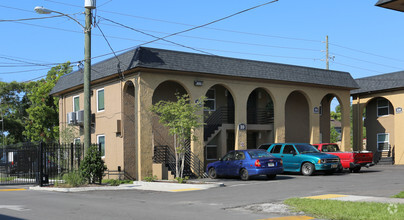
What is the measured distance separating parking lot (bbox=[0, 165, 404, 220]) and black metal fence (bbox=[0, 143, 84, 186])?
4097 mm

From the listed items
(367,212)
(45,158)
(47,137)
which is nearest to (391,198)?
(367,212)

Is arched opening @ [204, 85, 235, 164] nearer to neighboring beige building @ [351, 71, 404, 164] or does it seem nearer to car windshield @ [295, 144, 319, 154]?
car windshield @ [295, 144, 319, 154]

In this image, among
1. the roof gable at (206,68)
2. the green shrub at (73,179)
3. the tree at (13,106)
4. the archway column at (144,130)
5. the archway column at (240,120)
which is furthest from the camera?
the tree at (13,106)

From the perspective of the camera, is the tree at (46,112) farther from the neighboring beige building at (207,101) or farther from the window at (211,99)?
the window at (211,99)

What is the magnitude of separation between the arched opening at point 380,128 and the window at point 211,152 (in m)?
13.2

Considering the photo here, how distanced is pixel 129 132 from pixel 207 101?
5476mm

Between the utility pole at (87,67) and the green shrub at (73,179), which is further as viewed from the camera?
the utility pole at (87,67)

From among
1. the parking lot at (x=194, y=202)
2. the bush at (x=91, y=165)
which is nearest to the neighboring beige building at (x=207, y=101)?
the bush at (x=91, y=165)

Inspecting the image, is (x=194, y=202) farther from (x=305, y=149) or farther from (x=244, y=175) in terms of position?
(x=305, y=149)

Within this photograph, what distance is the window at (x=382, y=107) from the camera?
35.7 m

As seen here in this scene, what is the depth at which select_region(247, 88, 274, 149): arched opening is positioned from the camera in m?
28.9

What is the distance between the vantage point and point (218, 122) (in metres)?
28.0

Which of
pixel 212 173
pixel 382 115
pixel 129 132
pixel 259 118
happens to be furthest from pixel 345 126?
pixel 129 132

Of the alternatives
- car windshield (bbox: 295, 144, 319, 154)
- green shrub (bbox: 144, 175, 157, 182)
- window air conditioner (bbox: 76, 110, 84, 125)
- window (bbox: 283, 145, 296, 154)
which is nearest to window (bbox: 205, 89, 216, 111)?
window (bbox: 283, 145, 296, 154)
